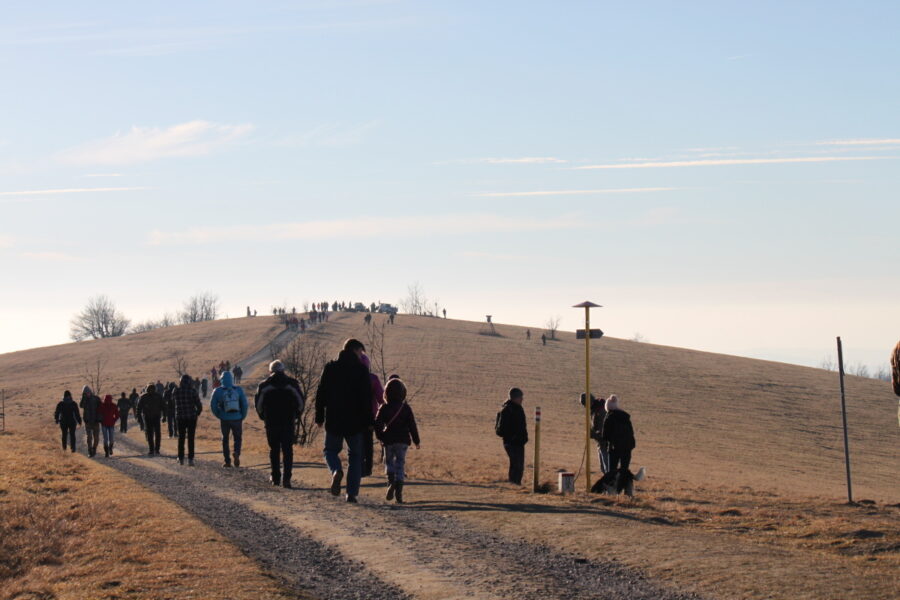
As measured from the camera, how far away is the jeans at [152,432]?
26.2m

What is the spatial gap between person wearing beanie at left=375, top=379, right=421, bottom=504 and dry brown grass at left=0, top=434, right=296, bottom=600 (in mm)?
3178

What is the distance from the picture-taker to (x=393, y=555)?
9.88 metres

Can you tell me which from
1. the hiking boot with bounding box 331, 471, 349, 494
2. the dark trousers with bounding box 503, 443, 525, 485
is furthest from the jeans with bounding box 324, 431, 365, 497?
the dark trousers with bounding box 503, 443, 525, 485

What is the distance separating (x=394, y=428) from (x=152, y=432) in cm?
1440

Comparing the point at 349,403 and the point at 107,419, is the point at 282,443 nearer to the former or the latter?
the point at 349,403

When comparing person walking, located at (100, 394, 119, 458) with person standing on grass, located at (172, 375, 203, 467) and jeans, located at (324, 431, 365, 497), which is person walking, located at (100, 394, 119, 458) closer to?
person standing on grass, located at (172, 375, 203, 467)

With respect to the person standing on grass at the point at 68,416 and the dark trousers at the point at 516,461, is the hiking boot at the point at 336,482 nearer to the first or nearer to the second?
the dark trousers at the point at 516,461

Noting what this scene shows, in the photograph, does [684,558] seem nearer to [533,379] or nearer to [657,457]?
[657,457]

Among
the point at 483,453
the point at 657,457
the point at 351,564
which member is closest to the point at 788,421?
the point at 657,457

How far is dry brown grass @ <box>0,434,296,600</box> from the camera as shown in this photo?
344 inches

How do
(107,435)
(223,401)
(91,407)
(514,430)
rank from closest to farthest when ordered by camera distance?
(514,430), (223,401), (107,435), (91,407)

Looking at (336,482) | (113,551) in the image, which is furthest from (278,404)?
(113,551)

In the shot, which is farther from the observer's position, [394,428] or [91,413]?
[91,413]

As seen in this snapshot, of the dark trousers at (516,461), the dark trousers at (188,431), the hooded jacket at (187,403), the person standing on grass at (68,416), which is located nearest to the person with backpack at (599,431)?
the dark trousers at (516,461)
